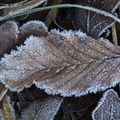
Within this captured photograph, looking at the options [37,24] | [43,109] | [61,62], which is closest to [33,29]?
[37,24]

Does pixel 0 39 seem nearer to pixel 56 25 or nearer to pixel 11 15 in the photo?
pixel 11 15

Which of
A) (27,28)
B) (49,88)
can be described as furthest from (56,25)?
(49,88)

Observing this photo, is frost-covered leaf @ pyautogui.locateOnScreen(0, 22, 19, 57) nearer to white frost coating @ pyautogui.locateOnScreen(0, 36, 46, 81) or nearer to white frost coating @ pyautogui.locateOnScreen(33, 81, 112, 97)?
white frost coating @ pyautogui.locateOnScreen(0, 36, 46, 81)

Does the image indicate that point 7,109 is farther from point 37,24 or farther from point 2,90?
point 37,24

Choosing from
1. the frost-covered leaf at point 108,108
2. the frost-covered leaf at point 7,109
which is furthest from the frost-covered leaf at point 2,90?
the frost-covered leaf at point 108,108

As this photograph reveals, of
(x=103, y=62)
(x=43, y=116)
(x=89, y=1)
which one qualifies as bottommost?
(x=43, y=116)

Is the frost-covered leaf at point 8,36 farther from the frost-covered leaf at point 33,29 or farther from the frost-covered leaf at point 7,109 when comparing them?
the frost-covered leaf at point 7,109
